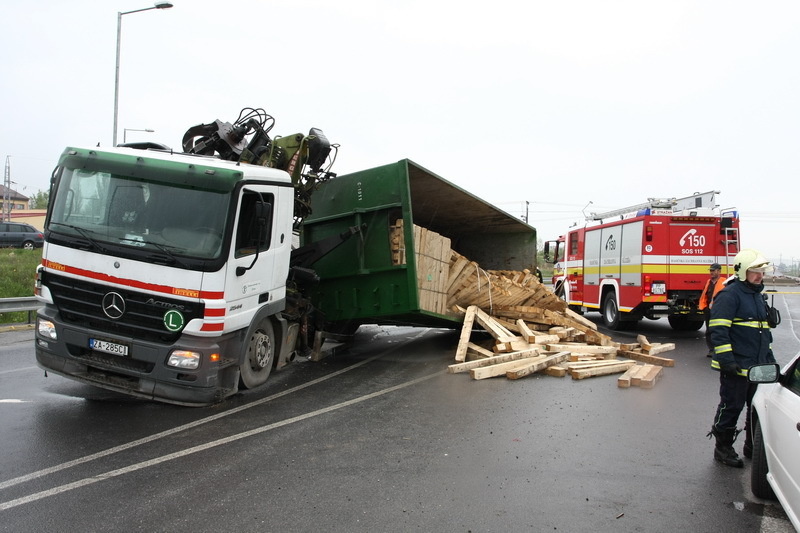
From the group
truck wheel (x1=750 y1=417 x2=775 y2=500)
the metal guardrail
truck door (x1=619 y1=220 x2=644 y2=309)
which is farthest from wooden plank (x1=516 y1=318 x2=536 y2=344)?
the metal guardrail

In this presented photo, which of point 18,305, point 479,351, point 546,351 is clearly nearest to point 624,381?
point 546,351

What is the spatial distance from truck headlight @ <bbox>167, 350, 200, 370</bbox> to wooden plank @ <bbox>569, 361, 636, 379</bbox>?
5.03 meters

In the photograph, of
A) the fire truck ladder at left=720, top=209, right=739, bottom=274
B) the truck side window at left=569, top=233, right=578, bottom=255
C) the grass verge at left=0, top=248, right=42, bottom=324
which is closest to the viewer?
the fire truck ladder at left=720, top=209, right=739, bottom=274

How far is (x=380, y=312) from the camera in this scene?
329 inches

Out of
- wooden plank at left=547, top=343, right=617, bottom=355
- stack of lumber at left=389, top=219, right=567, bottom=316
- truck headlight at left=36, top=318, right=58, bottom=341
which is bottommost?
wooden plank at left=547, top=343, right=617, bottom=355

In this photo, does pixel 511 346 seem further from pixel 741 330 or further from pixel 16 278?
pixel 16 278

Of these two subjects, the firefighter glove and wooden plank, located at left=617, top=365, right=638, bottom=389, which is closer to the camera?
the firefighter glove

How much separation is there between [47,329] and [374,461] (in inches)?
142

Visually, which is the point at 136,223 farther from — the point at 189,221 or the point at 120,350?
the point at 120,350

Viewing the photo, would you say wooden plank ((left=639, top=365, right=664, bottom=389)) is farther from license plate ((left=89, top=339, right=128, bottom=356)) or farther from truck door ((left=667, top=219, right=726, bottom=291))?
license plate ((left=89, top=339, right=128, bottom=356))

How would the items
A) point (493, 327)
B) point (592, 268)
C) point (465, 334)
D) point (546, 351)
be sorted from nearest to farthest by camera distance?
point (546, 351) → point (465, 334) → point (493, 327) → point (592, 268)

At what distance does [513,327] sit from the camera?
9844mm

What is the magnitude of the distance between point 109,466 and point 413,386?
3893 mm

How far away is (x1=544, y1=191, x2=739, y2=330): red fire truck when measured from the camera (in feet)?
40.0
